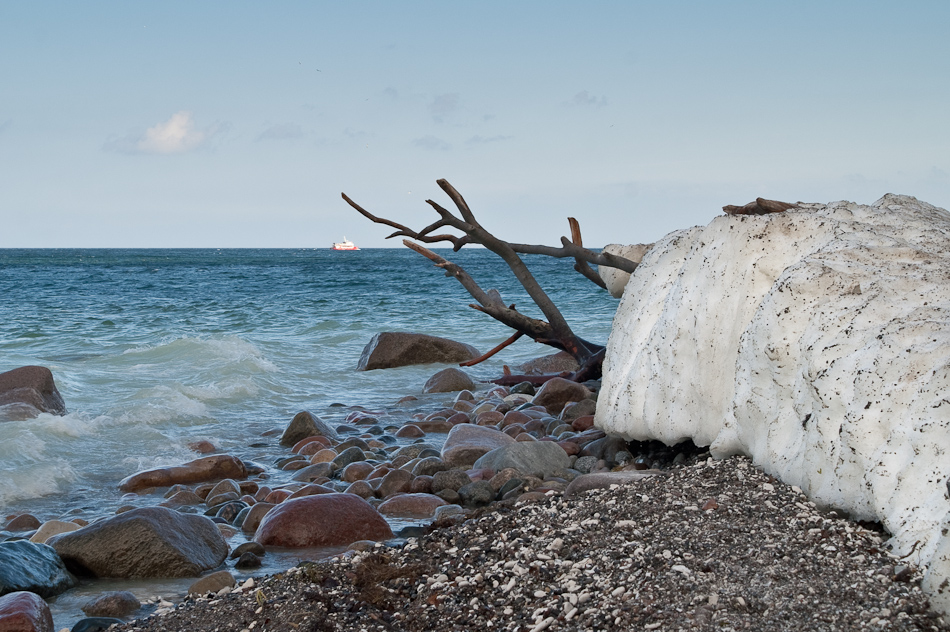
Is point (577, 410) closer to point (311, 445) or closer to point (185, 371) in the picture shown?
point (311, 445)

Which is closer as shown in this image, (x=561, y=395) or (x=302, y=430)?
(x=302, y=430)

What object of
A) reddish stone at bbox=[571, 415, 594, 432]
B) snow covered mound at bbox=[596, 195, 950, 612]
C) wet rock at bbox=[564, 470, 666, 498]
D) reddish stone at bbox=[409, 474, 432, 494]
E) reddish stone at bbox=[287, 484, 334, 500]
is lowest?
reddish stone at bbox=[287, 484, 334, 500]

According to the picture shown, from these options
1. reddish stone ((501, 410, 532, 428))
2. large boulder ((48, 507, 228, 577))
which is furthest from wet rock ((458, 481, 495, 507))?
reddish stone ((501, 410, 532, 428))

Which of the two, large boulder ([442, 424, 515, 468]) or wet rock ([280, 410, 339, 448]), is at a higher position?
large boulder ([442, 424, 515, 468])

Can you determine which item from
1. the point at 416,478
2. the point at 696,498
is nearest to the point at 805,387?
the point at 696,498

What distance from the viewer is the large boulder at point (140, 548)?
4039 mm

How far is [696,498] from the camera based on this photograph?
332 centimetres

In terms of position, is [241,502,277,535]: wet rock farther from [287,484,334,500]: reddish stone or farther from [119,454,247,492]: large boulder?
[119,454,247,492]: large boulder

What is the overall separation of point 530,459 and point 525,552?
2321mm

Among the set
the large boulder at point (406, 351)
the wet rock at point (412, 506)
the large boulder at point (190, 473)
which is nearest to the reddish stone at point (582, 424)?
the wet rock at point (412, 506)

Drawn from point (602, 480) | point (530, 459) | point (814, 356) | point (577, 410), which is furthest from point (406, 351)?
point (814, 356)

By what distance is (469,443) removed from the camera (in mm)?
6133

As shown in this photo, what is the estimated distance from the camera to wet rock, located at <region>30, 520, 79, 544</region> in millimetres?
4547

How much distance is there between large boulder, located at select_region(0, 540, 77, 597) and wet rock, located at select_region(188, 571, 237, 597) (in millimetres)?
713
